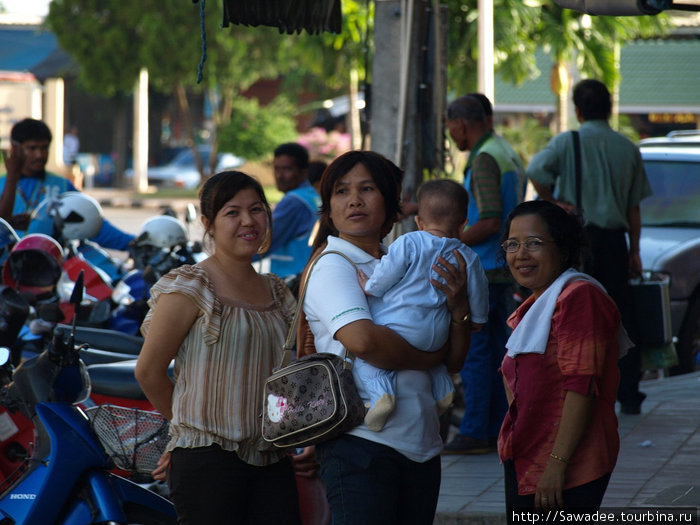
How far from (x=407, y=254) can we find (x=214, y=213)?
73 cm

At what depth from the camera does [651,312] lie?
7.21 metres

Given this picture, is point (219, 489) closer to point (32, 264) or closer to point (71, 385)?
point (71, 385)

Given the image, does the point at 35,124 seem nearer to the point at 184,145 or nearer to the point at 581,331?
the point at 581,331

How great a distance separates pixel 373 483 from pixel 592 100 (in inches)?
176

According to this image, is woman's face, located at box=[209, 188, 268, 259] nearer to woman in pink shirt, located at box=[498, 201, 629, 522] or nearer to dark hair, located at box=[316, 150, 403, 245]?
dark hair, located at box=[316, 150, 403, 245]

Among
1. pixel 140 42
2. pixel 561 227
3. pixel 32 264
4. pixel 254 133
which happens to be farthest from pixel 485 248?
pixel 140 42

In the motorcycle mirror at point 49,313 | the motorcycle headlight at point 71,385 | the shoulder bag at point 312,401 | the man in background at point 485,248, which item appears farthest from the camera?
the man in background at point 485,248

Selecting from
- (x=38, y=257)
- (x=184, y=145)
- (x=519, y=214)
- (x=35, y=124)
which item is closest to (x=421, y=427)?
(x=519, y=214)

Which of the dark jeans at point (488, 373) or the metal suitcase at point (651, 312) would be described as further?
the metal suitcase at point (651, 312)

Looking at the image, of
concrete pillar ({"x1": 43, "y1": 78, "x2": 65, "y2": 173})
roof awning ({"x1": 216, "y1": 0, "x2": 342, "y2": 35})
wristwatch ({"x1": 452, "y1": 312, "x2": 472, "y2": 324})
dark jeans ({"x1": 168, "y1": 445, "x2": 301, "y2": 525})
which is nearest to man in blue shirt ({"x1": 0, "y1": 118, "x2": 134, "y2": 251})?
roof awning ({"x1": 216, "y1": 0, "x2": 342, "y2": 35})

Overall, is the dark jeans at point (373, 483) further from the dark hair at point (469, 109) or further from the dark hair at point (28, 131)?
the dark hair at point (28, 131)

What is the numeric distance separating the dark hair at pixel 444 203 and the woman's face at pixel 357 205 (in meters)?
0.54

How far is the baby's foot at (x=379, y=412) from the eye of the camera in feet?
10.3

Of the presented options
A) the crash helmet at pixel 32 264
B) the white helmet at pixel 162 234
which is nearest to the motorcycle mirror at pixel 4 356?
the crash helmet at pixel 32 264
